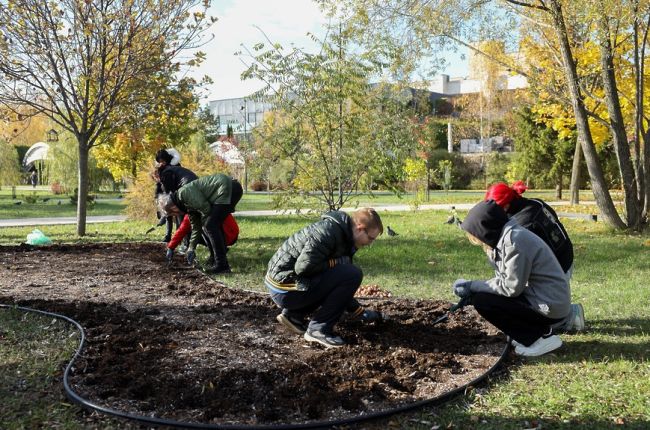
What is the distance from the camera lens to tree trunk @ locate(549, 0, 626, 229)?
11.6 meters

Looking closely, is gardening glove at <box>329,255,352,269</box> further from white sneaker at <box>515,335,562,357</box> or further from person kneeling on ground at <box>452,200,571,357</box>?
white sneaker at <box>515,335,562,357</box>

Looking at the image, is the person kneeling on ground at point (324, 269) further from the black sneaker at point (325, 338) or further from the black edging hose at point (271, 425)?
the black edging hose at point (271, 425)

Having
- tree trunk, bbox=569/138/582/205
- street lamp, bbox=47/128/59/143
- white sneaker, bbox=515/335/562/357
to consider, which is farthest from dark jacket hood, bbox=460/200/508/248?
street lamp, bbox=47/128/59/143

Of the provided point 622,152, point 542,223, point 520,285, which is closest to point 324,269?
point 520,285

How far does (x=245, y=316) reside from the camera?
5340 millimetres

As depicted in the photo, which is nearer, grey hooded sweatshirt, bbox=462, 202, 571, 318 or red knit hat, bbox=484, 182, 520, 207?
grey hooded sweatshirt, bbox=462, 202, 571, 318

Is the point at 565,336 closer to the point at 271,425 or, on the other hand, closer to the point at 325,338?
the point at 325,338

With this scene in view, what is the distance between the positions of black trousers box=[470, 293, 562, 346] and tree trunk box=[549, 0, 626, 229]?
344 inches

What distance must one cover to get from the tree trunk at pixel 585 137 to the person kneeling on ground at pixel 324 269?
8.90m

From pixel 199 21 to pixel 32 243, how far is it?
17.4 ft

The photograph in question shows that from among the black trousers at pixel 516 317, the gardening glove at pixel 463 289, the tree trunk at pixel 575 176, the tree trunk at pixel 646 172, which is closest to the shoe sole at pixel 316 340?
the gardening glove at pixel 463 289

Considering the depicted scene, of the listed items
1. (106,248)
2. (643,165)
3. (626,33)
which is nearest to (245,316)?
(106,248)

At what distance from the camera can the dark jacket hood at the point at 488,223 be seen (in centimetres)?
405

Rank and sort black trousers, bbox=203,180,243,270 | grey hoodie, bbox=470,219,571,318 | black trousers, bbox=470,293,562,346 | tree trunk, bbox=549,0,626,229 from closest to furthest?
grey hoodie, bbox=470,219,571,318 → black trousers, bbox=470,293,562,346 → black trousers, bbox=203,180,243,270 → tree trunk, bbox=549,0,626,229
